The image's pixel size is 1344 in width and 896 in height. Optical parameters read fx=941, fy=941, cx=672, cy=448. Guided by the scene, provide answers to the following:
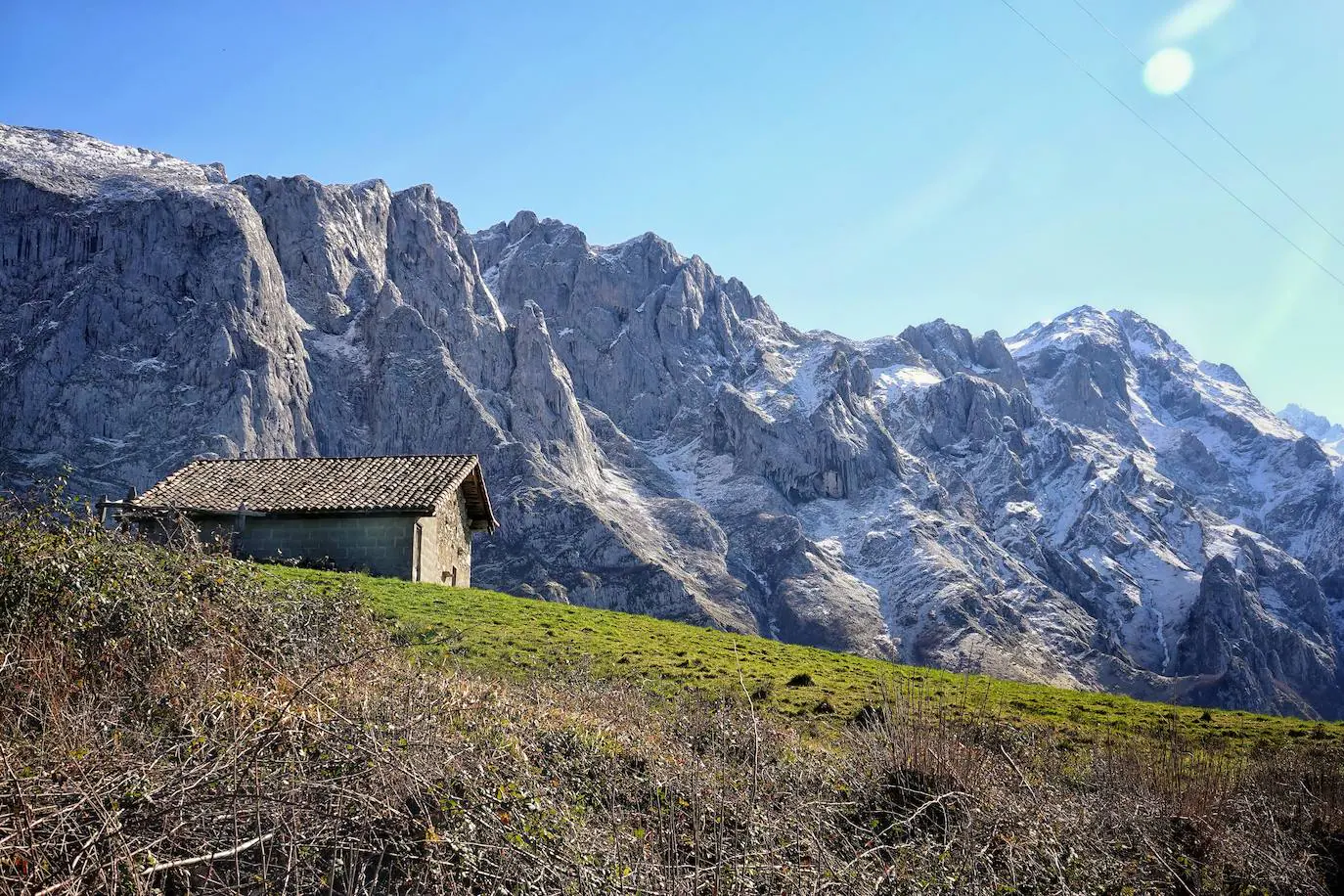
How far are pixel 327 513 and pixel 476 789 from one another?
1012 inches

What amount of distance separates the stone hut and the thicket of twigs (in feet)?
56.7

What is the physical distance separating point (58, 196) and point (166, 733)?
15550cm

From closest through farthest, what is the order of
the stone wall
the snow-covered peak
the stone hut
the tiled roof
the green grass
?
the green grass → the stone hut → the tiled roof → the stone wall → the snow-covered peak

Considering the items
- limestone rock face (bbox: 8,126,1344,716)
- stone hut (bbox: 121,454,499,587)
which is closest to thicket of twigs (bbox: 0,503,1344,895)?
stone hut (bbox: 121,454,499,587)

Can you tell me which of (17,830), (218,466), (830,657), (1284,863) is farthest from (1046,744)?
(218,466)

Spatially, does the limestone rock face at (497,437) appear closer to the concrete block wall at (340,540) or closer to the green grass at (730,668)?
the green grass at (730,668)

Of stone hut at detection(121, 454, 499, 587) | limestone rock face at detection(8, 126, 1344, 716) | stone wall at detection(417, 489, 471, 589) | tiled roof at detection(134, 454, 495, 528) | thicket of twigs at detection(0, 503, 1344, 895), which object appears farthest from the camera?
limestone rock face at detection(8, 126, 1344, 716)

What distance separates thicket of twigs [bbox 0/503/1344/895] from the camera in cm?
662

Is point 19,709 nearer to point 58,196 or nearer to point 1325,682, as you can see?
point 58,196

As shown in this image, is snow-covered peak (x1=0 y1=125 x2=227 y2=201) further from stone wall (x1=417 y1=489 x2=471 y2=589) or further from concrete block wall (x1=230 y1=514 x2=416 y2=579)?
concrete block wall (x1=230 y1=514 x2=416 y2=579)

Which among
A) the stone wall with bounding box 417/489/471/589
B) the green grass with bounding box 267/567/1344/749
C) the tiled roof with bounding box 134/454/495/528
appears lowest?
the green grass with bounding box 267/567/1344/749

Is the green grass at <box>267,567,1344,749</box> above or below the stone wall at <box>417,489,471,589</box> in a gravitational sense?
below

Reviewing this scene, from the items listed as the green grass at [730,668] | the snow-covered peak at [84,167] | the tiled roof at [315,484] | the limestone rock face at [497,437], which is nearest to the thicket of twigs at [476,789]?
the green grass at [730,668]

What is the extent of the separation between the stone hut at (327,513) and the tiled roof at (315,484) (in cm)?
3
